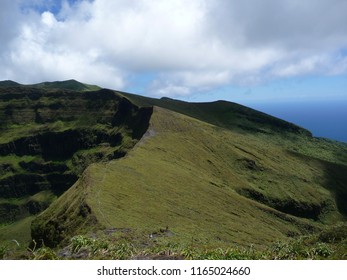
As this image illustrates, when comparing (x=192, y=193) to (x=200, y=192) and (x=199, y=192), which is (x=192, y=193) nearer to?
(x=199, y=192)

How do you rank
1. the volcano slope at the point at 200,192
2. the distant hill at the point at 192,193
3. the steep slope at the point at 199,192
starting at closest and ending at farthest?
the distant hill at the point at 192,193, the volcano slope at the point at 200,192, the steep slope at the point at 199,192

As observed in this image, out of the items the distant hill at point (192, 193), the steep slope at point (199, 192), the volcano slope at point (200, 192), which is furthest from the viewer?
the steep slope at point (199, 192)

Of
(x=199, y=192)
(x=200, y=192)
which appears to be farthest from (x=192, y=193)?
(x=200, y=192)

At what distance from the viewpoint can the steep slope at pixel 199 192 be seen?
2827 inches

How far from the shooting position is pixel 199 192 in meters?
104

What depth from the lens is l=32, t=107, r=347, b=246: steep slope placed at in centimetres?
7181

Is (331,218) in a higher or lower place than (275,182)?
lower

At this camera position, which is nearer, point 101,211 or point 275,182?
point 101,211

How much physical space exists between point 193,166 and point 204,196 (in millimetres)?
27299

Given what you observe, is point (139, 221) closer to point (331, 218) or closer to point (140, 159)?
point (140, 159)

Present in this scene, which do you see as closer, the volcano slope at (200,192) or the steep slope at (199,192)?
the volcano slope at (200,192)

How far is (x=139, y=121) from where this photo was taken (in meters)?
180
